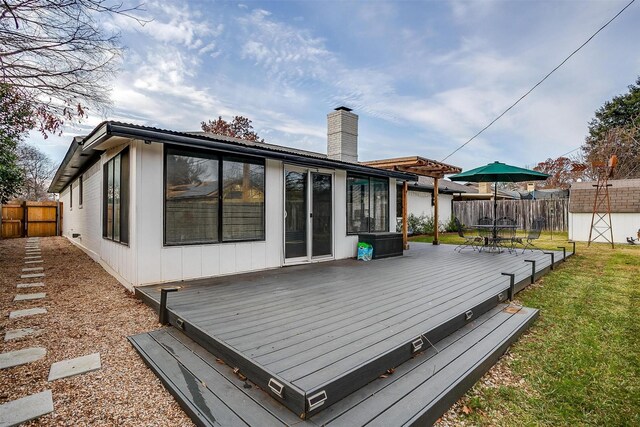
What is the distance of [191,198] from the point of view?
4840 mm

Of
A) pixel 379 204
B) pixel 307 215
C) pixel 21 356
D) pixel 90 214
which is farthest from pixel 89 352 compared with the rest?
pixel 90 214

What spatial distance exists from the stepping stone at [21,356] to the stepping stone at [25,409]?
0.67 m

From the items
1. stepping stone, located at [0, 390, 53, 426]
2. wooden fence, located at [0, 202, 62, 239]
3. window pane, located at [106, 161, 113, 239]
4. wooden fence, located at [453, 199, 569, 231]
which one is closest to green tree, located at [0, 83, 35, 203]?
window pane, located at [106, 161, 113, 239]

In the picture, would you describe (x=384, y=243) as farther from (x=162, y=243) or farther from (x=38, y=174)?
(x=38, y=174)

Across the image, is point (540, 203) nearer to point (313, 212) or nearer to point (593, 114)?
point (593, 114)

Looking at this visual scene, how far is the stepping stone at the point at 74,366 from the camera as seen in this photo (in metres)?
2.39

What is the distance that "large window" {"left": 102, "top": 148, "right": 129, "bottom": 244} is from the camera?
4.93m

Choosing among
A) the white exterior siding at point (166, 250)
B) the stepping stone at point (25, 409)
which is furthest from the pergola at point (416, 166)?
the stepping stone at point (25, 409)

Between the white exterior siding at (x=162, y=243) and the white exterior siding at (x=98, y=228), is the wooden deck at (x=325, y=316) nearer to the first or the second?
the white exterior siding at (x=162, y=243)

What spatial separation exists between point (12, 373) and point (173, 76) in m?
9.55

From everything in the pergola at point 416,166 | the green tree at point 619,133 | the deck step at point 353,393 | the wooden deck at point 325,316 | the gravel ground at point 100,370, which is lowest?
the gravel ground at point 100,370

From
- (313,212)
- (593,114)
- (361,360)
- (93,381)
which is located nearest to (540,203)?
(593,114)

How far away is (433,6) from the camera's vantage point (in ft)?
29.8

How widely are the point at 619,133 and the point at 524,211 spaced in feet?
28.7
